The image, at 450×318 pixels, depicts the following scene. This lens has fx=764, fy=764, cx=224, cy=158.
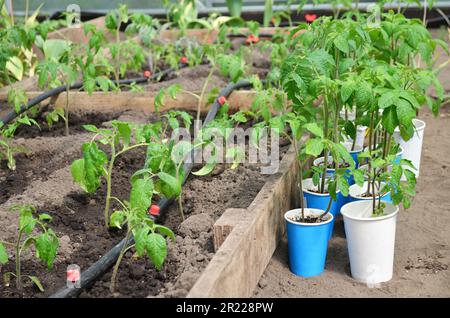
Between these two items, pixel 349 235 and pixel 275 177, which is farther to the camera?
pixel 275 177

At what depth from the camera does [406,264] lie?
11.1 feet

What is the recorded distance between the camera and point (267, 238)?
3291 millimetres

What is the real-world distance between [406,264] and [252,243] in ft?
2.56

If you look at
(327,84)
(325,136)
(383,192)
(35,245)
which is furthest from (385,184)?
(35,245)

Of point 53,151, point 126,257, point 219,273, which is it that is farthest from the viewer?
point 53,151

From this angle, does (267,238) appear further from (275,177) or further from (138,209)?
(138,209)

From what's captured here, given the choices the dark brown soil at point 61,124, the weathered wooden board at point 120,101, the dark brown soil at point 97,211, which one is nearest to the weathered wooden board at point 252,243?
the dark brown soil at point 97,211

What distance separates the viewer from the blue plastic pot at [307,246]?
3254 mm

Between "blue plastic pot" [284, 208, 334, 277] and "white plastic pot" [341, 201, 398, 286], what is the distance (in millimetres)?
119

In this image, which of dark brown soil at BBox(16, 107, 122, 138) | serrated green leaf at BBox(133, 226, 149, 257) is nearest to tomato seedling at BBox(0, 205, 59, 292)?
serrated green leaf at BBox(133, 226, 149, 257)

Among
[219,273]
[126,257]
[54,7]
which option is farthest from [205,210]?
[54,7]

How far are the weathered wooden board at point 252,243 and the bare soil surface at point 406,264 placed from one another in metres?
0.11
